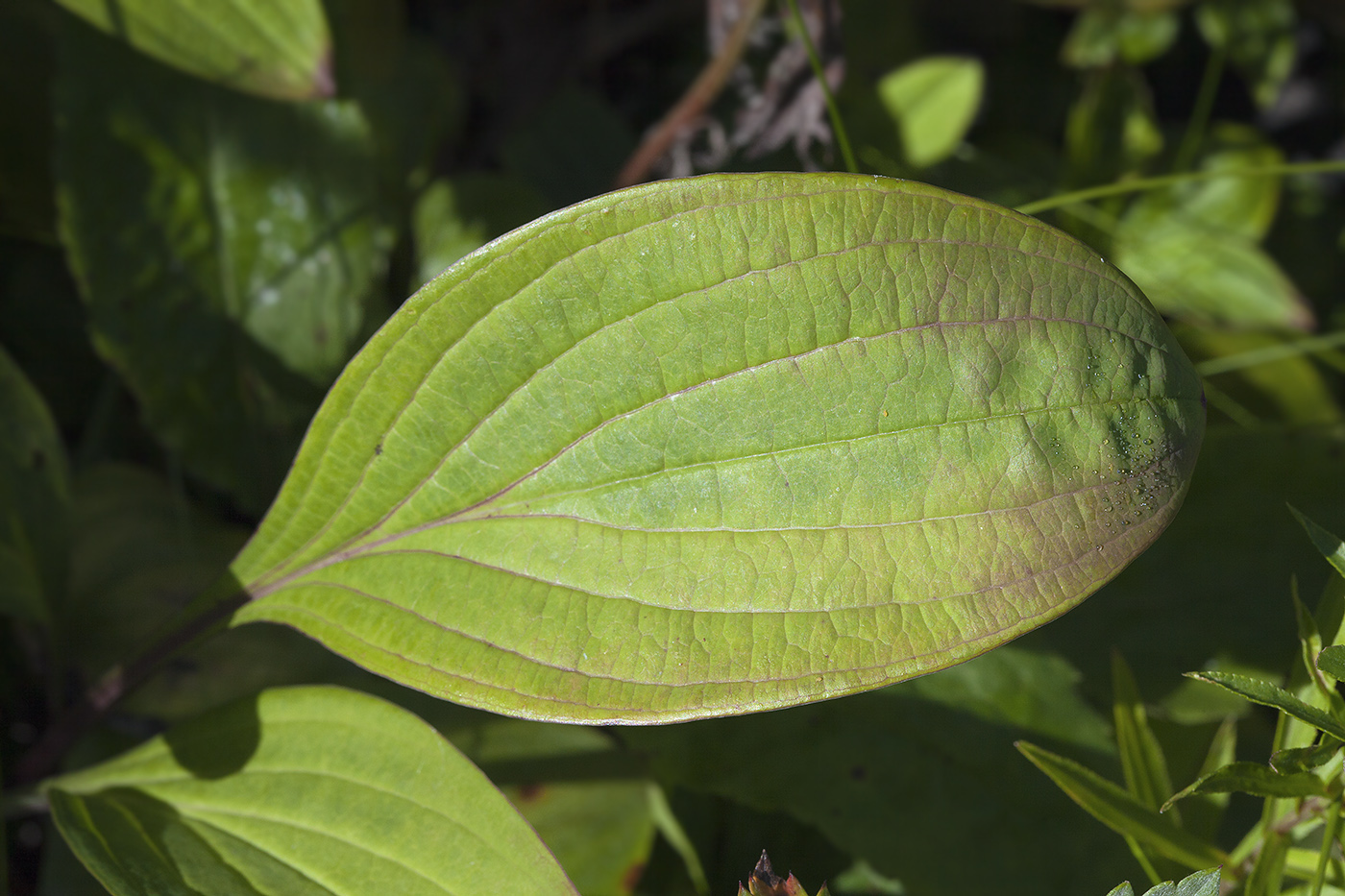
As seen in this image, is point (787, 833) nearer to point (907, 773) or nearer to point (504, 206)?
point (907, 773)

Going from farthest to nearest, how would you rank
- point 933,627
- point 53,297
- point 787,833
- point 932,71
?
point 932,71, point 53,297, point 787,833, point 933,627

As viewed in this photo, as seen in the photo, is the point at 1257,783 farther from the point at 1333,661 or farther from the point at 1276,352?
the point at 1276,352

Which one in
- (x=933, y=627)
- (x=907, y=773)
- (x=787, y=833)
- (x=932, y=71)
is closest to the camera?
(x=933, y=627)

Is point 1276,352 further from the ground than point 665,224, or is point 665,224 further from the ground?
point 665,224

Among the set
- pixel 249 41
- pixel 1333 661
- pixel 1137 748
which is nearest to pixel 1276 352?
pixel 1137 748

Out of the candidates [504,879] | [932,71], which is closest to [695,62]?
[932,71]

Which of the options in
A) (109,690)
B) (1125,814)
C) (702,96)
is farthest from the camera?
(702,96)

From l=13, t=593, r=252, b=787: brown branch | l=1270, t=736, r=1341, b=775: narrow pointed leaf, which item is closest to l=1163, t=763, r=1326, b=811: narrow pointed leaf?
l=1270, t=736, r=1341, b=775: narrow pointed leaf
